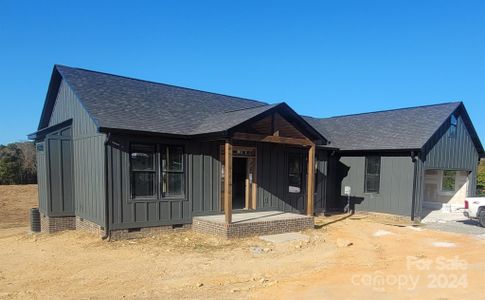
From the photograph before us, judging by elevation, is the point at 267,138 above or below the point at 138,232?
above

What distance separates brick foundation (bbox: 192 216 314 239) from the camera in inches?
364

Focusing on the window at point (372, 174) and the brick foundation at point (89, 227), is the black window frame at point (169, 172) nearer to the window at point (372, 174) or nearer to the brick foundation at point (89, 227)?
the brick foundation at point (89, 227)

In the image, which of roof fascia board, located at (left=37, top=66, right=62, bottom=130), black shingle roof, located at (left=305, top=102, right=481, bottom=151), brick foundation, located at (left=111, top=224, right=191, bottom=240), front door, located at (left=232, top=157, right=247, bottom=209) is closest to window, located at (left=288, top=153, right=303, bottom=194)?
front door, located at (left=232, top=157, right=247, bottom=209)

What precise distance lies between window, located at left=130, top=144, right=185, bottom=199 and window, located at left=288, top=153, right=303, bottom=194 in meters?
4.87

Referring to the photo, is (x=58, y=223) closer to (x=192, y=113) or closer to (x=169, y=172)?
(x=169, y=172)

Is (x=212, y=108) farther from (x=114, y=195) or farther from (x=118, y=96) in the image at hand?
(x=114, y=195)

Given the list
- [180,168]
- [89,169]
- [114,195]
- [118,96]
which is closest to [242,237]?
[180,168]

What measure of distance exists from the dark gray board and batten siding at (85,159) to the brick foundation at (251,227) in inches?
113

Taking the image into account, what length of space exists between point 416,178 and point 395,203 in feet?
4.66

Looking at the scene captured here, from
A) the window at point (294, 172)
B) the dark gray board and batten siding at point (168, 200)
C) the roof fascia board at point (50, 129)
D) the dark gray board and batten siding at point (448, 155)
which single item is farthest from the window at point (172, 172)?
the dark gray board and batten siding at point (448, 155)

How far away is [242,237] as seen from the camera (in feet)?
30.8

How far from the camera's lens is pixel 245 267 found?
22.7 feet

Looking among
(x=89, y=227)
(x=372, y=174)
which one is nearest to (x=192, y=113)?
(x=89, y=227)

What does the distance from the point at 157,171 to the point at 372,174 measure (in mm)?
10092
